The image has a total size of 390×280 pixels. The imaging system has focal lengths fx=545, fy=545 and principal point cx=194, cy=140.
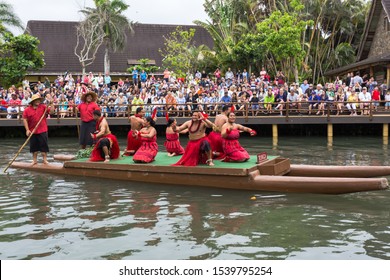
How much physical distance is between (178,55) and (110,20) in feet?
15.7

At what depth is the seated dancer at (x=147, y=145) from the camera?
1064 centimetres

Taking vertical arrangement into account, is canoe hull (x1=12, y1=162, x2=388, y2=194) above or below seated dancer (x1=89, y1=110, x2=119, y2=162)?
below

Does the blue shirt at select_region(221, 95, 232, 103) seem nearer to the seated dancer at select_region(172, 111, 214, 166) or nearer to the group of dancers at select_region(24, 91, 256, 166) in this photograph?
the group of dancers at select_region(24, 91, 256, 166)

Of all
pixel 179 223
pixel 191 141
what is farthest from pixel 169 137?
pixel 179 223

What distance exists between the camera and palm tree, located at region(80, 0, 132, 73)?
33.9 m

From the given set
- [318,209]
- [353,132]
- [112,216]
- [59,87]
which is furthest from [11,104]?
[318,209]

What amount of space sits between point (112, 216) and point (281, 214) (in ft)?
8.36

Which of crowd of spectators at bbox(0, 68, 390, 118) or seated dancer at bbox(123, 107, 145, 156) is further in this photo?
crowd of spectators at bbox(0, 68, 390, 118)

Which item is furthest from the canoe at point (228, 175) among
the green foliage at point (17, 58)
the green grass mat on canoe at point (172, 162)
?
the green foliage at point (17, 58)

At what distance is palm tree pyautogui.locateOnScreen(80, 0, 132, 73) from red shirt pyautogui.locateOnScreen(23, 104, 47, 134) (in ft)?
74.4

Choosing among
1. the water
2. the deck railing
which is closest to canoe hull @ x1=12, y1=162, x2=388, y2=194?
the water

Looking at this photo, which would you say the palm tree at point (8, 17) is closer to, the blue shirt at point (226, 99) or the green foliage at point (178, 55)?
the green foliage at point (178, 55)

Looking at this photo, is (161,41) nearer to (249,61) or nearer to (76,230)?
(249,61)

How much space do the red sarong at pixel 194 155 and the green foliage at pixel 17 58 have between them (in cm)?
2063
